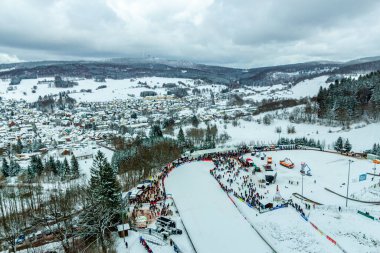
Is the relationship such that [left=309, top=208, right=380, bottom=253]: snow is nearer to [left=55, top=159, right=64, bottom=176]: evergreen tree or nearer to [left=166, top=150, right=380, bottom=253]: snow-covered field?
[left=166, top=150, right=380, bottom=253]: snow-covered field

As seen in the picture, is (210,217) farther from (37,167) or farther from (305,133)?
(305,133)

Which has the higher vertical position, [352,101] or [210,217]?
[352,101]

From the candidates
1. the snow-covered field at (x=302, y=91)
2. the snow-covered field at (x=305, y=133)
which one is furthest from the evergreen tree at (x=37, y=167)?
the snow-covered field at (x=302, y=91)

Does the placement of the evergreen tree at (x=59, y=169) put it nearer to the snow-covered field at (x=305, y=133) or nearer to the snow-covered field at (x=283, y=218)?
the snow-covered field at (x=283, y=218)

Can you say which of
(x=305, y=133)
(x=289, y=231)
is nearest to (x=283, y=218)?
(x=289, y=231)

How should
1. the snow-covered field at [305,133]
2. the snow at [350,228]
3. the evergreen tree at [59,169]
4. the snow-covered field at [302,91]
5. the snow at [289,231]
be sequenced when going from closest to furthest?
1. the snow at [289,231]
2. the snow at [350,228]
3. the evergreen tree at [59,169]
4. the snow-covered field at [305,133]
5. the snow-covered field at [302,91]

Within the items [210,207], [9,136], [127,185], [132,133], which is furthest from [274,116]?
[9,136]

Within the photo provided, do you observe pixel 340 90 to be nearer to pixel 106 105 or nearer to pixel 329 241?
pixel 329 241

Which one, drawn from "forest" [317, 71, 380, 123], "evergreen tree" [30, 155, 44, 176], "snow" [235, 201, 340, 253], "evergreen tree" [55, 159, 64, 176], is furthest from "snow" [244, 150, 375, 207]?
"evergreen tree" [30, 155, 44, 176]
